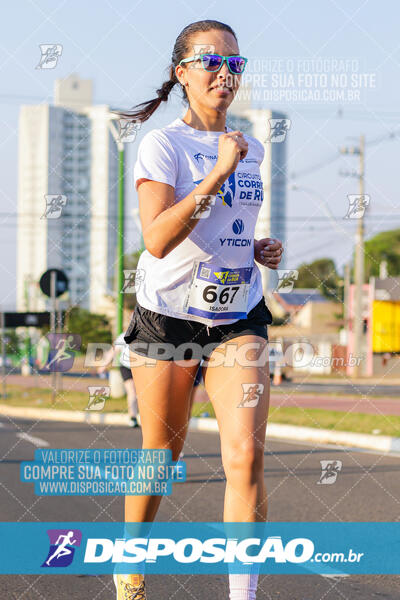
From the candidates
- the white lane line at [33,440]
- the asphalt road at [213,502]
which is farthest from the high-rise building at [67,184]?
the asphalt road at [213,502]

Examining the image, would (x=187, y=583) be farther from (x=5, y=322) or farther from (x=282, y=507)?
(x=5, y=322)

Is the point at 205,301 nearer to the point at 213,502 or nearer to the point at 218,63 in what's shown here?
the point at 218,63

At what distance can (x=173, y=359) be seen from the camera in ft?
10.3

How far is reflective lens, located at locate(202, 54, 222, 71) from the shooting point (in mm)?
3168

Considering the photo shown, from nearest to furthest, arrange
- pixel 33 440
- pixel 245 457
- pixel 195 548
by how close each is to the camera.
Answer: pixel 245 457, pixel 195 548, pixel 33 440

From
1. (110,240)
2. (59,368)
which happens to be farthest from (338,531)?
(110,240)

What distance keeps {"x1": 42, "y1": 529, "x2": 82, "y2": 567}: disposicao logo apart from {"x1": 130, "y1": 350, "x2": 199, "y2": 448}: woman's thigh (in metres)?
1.79

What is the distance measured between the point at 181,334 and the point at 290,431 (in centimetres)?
963

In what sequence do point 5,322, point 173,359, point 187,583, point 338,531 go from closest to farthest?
point 173,359 → point 187,583 → point 338,531 → point 5,322

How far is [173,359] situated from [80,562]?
2.02 metres

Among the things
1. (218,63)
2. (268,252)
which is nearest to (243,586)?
(268,252)

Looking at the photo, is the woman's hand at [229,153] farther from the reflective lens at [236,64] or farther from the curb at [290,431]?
the curb at [290,431]

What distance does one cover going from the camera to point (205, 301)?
3164 millimetres

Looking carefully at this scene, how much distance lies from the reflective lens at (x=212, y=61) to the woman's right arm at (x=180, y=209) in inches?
13.3
